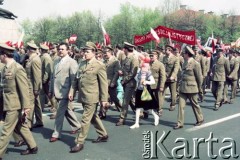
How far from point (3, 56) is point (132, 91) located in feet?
12.5

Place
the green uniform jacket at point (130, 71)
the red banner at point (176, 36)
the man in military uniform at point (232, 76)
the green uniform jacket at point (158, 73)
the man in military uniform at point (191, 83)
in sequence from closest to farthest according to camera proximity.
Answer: the man in military uniform at point (191, 83) < the green uniform jacket at point (130, 71) < the green uniform jacket at point (158, 73) < the red banner at point (176, 36) < the man in military uniform at point (232, 76)

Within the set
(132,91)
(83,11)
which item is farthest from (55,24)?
(132,91)

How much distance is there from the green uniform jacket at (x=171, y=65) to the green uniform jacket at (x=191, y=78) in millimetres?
2160

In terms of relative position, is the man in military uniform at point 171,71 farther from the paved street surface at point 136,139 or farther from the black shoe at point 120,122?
the black shoe at point 120,122

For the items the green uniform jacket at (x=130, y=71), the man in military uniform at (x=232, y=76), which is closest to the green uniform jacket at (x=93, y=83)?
the green uniform jacket at (x=130, y=71)

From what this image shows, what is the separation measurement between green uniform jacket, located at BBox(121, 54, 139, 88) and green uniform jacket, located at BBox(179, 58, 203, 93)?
116 cm

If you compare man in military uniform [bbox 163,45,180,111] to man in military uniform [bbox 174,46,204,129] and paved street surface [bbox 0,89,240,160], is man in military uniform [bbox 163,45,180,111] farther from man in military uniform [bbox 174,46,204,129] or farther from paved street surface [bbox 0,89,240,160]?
man in military uniform [bbox 174,46,204,129]

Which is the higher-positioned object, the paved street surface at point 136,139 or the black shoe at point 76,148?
the black shoe at point 76,148

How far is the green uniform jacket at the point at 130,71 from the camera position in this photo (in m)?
9.29

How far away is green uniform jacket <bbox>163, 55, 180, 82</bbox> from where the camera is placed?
11.5 metres

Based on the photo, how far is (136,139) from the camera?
304 inches

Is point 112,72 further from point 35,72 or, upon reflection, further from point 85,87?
point 85,87

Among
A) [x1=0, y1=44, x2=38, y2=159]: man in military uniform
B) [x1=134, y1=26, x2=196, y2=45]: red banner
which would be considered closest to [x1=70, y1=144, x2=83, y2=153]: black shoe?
[x1=0, y1=44, x2=38, y2=159]: man in military uniform

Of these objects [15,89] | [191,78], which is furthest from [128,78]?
[15,89]
